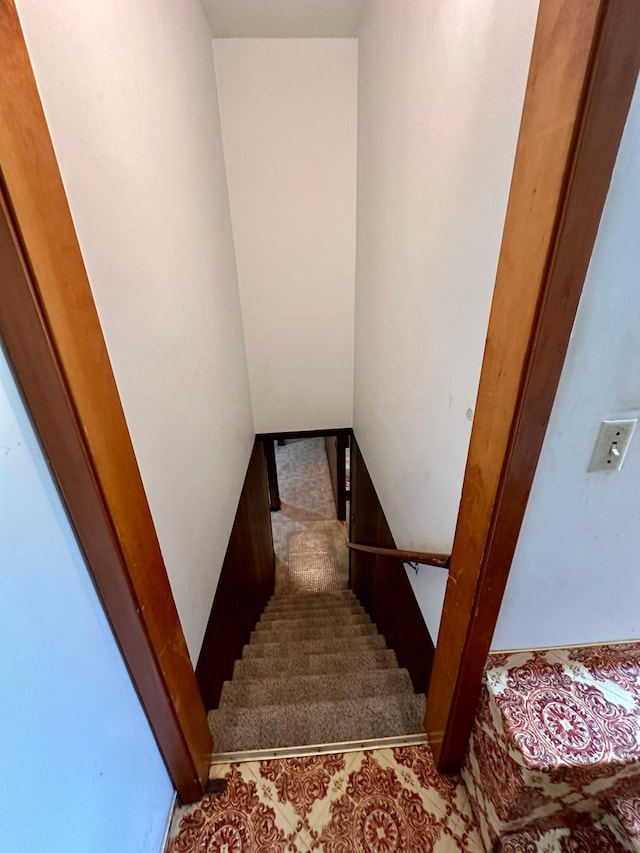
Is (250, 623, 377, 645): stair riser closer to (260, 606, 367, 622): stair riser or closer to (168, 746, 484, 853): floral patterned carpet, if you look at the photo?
(260, 606, 367, 622): stair riser

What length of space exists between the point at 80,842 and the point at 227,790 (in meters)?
0.66

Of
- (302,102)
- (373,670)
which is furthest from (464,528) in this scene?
(302,102)

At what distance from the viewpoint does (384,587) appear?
2295 mm

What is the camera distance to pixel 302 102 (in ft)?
6.93

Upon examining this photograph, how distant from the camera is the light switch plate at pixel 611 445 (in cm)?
77

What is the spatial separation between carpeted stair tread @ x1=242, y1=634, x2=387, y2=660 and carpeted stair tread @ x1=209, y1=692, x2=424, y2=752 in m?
0.60

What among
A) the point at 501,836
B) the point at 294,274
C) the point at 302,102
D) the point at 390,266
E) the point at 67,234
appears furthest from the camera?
the point at 294,274

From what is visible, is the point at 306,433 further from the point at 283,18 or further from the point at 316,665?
the point at 283,18

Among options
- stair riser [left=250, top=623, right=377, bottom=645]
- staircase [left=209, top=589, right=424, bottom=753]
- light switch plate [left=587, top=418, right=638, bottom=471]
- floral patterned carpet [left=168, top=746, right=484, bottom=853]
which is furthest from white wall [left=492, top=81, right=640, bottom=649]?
stair riser [left=250, top=623, right=377, bottom=645]

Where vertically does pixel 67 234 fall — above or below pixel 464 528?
above

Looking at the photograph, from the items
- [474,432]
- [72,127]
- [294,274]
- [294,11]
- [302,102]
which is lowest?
[474,432]

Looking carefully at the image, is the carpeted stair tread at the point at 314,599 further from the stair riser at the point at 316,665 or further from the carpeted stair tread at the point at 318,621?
the stair riser at the point at 316,665

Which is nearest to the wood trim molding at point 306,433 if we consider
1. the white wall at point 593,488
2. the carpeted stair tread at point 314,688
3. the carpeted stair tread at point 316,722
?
the carpeted stair tread at point 314,688

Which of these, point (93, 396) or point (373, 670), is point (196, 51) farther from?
point (373, 670)
